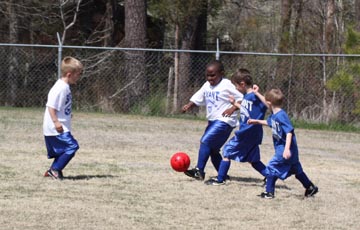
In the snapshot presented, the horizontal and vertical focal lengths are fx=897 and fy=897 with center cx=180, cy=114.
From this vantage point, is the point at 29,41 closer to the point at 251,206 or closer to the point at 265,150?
the point at 265,150

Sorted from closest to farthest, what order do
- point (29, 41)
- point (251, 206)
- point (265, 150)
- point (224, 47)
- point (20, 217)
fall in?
1. point (20, 217)
2. point (251, 206)
3. point (265, 150)
4. point (29, 41)
5. point (224, 47)

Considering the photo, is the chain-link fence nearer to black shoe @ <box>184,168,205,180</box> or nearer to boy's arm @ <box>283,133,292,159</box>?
black shoe @ <box>184,168,205,180</box>

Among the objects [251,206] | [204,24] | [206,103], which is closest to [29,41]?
[204,24]

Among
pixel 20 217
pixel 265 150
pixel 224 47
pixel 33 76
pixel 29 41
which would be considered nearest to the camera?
pixel 20 217

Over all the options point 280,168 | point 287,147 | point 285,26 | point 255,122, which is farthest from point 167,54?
point 287,147

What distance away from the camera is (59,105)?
31.2ft

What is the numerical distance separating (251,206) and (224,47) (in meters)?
18.9

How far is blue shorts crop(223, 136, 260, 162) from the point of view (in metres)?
9.81

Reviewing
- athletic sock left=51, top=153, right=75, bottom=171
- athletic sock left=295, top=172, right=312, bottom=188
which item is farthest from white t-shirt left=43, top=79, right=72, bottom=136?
athletic sock left=295, top=172, right=312, bottom=188

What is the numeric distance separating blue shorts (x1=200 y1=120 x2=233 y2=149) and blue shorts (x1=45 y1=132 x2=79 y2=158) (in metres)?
1.48

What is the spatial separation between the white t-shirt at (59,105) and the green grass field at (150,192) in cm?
55

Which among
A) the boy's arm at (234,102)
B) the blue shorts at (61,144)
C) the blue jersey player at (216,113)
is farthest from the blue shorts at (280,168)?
the blue shorts at (61,144)

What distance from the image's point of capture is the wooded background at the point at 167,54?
1952 cm

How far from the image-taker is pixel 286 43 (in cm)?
2322
